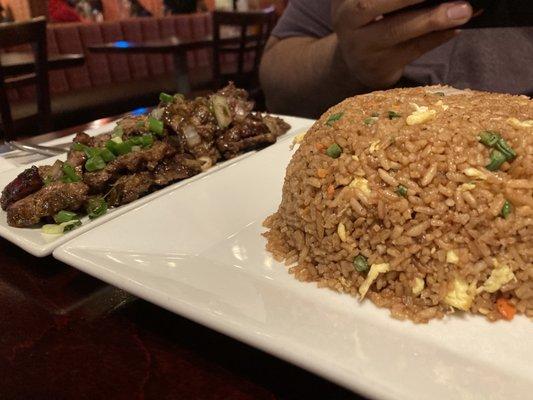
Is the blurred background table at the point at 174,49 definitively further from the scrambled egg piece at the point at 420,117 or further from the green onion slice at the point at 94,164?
the scrambled egg piece at the point at 420,117

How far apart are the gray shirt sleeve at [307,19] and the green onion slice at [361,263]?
242 centimetres

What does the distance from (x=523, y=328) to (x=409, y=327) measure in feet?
0.85

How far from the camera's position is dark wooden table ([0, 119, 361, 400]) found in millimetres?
989

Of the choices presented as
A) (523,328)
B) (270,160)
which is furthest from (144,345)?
(270,160)

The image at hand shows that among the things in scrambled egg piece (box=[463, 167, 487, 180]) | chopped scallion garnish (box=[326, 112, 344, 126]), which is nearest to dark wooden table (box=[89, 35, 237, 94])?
chopped scallion garnish (box=[326, 112, 344, 126])

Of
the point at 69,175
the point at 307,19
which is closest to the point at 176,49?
the point at 307,19

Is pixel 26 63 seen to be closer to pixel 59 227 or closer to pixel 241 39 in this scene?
pixel 241 39

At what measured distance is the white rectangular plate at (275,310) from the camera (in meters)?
0.90

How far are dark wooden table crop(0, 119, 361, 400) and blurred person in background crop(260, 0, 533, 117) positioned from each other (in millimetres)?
1496

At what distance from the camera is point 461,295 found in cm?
117

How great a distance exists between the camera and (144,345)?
113 centimetres

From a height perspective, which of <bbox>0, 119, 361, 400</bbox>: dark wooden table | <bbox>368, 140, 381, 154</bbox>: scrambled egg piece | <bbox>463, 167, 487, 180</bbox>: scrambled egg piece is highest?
<bbox>368, 140, 381, 154</bbox>: scrambled egg piece

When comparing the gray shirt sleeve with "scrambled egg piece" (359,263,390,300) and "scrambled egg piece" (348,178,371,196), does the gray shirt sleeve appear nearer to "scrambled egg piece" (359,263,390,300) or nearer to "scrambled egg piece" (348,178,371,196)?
"scrambled egg piece" (348,178,371,196)

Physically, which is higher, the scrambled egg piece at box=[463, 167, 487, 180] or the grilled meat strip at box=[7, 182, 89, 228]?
the scrambled egg piece at box=[463, 167, 487, 180]
